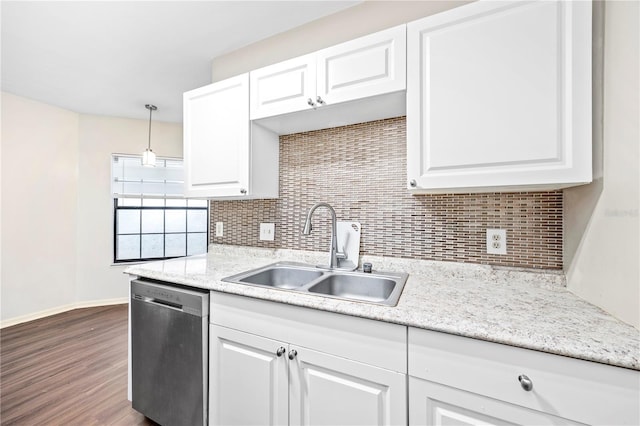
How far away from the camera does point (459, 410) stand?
821mm

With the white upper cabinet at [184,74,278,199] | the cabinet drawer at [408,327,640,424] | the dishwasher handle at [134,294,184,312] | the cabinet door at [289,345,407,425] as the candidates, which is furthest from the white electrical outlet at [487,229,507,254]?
the dishwasher handle at [134,294,184,312]

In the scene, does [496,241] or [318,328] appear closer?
[318,328]

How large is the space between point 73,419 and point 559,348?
241cm

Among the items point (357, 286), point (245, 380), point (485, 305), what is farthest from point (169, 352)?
point (485, 305)

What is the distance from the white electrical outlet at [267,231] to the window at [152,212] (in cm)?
215

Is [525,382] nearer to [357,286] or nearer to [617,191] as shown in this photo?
[617,191]

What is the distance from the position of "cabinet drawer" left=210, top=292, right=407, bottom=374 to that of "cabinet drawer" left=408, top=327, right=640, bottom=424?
0.06 meters

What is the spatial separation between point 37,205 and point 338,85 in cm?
382

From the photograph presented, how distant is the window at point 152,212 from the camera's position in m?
3.69

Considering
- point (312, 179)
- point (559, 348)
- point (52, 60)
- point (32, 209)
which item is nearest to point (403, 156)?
point (312, 179)

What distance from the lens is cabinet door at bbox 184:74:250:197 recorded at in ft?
5.23

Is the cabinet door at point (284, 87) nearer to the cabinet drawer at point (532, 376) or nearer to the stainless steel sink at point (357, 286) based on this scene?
the stainless steel sink at point (357, 286)

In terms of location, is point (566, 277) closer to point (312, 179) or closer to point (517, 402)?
point (517, 402)

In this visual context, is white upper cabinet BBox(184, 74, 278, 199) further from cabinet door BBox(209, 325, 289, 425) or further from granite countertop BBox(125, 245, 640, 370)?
cabinet door BBox(209, 325, 289, 425)
